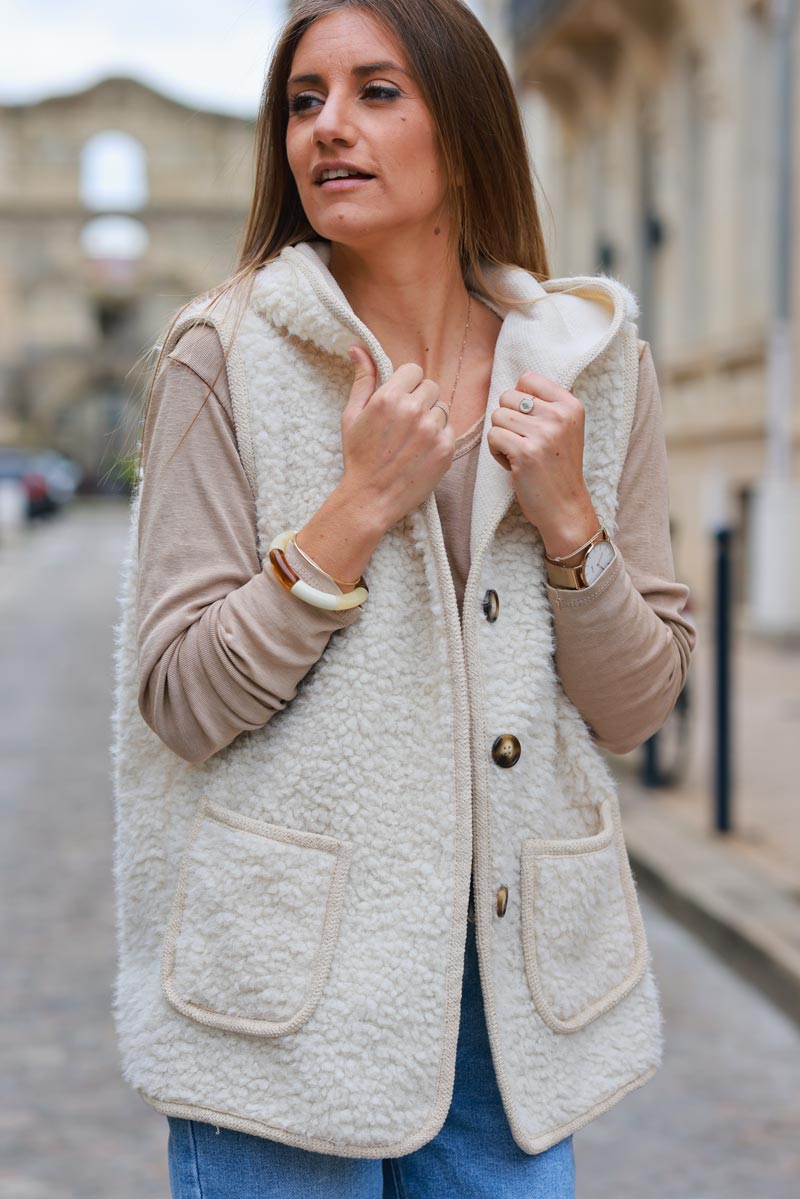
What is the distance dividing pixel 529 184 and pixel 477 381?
0.83ft

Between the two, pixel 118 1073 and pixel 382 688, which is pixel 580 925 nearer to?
pixel 382 688

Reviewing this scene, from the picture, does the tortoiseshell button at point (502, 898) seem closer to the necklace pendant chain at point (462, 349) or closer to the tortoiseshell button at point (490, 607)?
the tortoiseshell button at point (490, 607)

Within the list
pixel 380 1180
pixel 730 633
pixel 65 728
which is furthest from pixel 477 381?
pixel 65 728

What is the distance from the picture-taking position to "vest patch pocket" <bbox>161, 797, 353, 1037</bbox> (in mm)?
1604

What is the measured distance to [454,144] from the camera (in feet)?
5.77

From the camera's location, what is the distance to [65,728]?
397 inches

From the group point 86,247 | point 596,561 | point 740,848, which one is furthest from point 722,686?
point 86,247

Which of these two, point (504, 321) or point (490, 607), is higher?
point (504, 321)

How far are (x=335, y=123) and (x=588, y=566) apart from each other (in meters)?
0.54

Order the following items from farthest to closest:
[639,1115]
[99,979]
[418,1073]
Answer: [99,979]
[639,1115]
[418,1073]

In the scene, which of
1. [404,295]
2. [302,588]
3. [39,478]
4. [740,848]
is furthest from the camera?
[39,478]

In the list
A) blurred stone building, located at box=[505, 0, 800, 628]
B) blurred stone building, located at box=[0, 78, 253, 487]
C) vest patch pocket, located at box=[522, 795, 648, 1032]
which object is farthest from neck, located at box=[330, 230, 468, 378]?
blurred stone building, located at box=[0, 78, 253, 487]

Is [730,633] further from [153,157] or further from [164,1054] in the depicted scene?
[153,157]

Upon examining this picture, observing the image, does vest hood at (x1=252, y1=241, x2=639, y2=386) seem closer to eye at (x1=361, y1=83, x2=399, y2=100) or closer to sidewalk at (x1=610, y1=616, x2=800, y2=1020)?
eye at (x1=361, y1=83, x2=399, y2=100)
